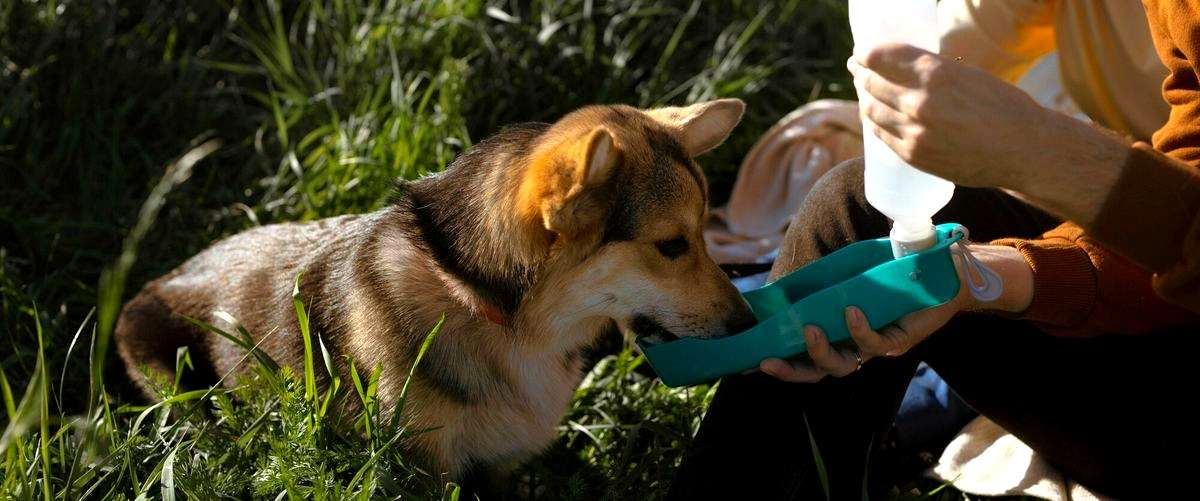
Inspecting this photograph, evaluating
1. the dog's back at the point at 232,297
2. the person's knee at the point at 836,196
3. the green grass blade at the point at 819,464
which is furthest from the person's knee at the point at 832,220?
the dog's back at the point at 232,297

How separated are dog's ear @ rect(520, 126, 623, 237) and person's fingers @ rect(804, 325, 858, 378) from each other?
1.83 feet

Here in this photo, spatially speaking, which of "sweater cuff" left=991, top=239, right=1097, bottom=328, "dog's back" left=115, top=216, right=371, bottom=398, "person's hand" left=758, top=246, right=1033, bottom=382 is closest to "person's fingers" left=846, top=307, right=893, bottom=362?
"person's hand" left=758, top=246, right=1033, bottom=382

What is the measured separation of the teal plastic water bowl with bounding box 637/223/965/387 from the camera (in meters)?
2.23

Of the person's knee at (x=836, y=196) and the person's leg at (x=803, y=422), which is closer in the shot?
the person's leg at (x=803, y=422)

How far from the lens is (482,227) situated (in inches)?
102

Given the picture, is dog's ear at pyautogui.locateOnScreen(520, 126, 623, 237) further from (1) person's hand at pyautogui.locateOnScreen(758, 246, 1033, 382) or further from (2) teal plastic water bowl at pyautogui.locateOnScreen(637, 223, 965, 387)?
(1) person's hand at pyautogui.locateOnScreen(758, 246, 1033, 382)

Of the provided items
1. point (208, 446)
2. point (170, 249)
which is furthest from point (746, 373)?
point (170, 249)

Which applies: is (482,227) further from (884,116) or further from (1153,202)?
(1153,202)

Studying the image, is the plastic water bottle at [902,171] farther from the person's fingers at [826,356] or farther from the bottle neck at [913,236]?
the person's fingers at [826,356]

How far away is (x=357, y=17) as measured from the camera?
16.4 ft

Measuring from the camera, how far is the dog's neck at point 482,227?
8.35 ft

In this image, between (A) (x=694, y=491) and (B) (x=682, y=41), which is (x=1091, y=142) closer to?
(A) (x=694, y=491)

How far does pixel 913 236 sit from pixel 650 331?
0.74 metres

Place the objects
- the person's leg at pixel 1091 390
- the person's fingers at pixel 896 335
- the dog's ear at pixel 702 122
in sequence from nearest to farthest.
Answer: the person's fingers at pixel 896 335, the person's leg at pixel 1091 390, the dog's ear at pixel 702 122
